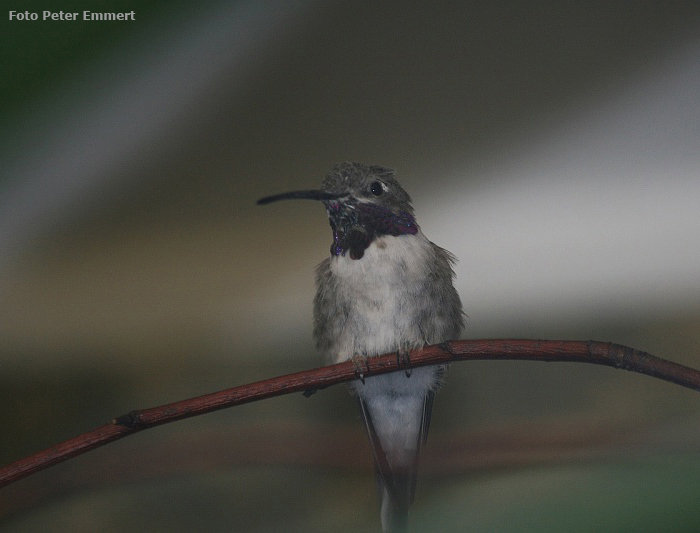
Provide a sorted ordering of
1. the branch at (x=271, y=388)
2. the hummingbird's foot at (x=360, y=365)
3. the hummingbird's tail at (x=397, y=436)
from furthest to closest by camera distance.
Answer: the hummingbird's tail at (x=397, y=436), the hummingbird's foot at (x=360, y=365), the branch at (x=271, y=388)

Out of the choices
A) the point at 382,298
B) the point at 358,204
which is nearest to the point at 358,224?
the point at 358,204

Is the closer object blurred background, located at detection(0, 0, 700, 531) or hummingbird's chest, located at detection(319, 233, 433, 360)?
hummingbird's chest, located at detection(319, 233, 433, 360)

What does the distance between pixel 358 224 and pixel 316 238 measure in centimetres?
24

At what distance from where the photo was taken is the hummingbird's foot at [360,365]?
1.50 m

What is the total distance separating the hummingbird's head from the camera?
1.57 m

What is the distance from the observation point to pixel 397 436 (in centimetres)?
170

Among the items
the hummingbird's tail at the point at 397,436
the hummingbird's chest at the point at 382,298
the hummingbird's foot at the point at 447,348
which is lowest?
the hummingbird's tail at the point at 397,436

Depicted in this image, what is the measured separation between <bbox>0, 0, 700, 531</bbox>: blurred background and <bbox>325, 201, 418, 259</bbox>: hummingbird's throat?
0.17 metres

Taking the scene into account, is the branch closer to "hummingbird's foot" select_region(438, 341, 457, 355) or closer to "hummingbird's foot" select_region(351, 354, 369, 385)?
"hummingbird's foot" select_region(438, 341, 457, 355)

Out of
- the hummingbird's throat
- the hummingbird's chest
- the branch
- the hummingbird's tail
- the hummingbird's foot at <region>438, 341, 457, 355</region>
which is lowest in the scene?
the hummingbird's tail

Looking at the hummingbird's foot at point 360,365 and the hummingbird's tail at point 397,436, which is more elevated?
the hummingbird's foot at point 360,365

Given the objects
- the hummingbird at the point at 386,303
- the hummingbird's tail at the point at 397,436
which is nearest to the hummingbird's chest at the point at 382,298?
the hummingbird at the point at 386,303

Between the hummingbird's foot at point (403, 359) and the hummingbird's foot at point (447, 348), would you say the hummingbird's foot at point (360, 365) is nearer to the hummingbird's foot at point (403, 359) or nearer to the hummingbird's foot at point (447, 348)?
the hummingbird's foot at point (403, 359)

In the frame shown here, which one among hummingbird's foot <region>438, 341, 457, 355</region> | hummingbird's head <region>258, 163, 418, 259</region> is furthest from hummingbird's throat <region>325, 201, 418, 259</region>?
hummingbird's foot <region>438, 341, 457, 355</region>
